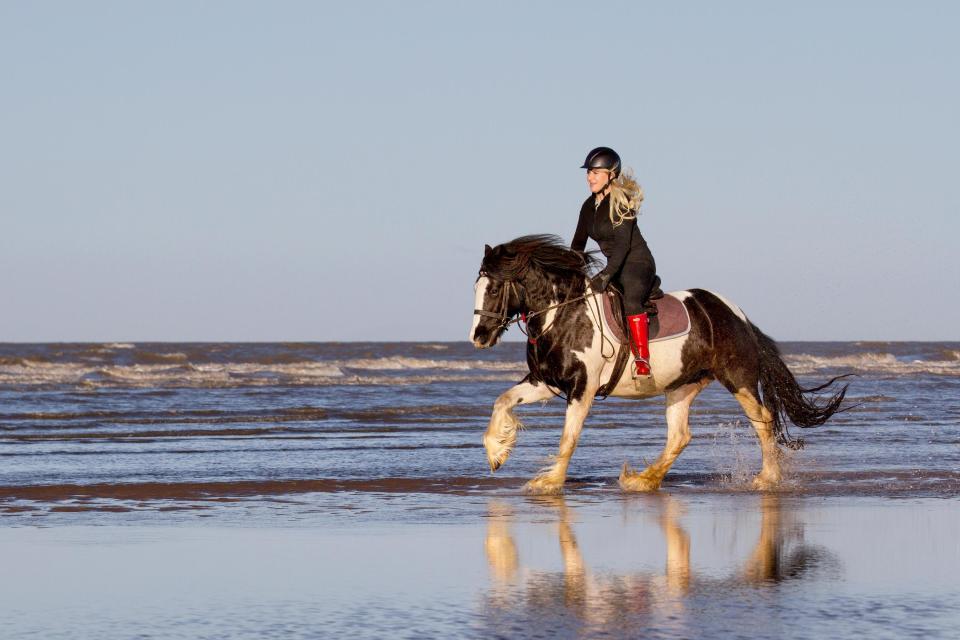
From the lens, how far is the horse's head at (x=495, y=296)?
9891 millimetres

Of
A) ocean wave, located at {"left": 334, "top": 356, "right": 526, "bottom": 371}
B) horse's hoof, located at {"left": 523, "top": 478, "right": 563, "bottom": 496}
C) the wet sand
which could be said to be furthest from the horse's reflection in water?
ocean wave, located at {"left": 334, "top": 356, "right": 526, "bottom": 371}

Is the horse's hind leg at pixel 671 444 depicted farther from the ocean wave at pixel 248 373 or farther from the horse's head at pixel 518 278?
the ocean wave at pixel 248 373

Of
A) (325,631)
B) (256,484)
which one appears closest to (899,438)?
(256,484)

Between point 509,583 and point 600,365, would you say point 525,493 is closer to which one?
point 600,365

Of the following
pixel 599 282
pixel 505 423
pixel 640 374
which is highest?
pixel 599 282

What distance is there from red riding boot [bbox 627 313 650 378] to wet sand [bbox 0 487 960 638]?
1.15 metres

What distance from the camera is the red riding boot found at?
10.2m

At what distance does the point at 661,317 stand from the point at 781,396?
157 cm

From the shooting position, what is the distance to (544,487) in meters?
10.1

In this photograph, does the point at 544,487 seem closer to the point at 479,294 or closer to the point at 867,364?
the point at 479,294

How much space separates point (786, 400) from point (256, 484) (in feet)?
14.8

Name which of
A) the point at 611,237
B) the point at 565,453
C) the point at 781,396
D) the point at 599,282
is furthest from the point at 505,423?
the point at 781,396

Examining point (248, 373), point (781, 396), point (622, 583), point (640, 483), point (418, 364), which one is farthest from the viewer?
point (418, 364)

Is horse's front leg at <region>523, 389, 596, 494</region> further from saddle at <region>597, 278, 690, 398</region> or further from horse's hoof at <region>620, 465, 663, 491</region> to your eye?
horse's hoof at <region>620, 465, 663, 491</region>
